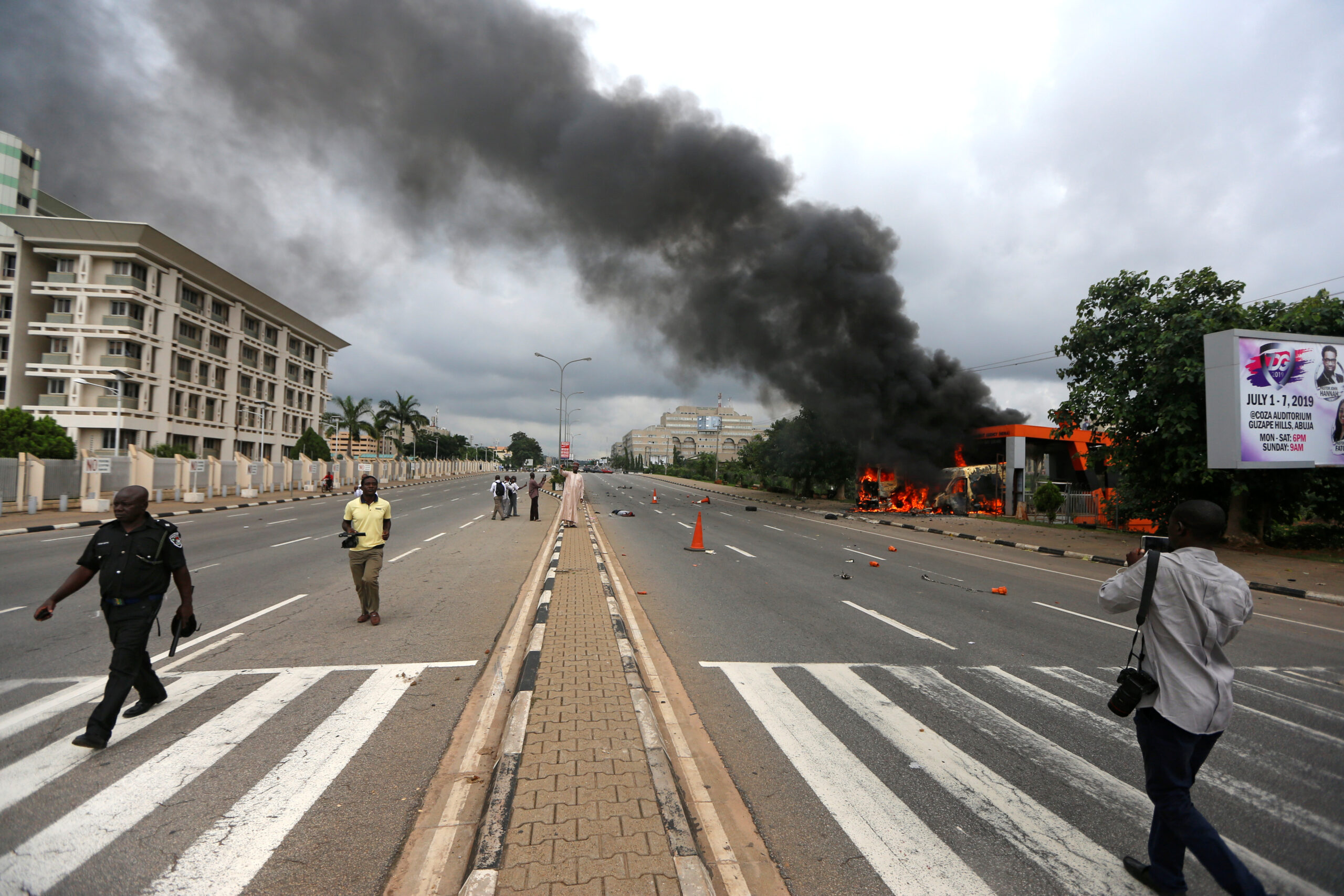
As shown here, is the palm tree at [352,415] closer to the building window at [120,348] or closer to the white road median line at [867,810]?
the building window at [120,348]

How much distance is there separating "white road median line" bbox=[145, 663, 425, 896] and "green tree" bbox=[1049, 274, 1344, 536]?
56.4ft

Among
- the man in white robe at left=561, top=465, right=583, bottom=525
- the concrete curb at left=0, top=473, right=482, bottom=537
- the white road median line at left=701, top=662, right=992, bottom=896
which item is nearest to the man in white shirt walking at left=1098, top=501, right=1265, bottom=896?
the white road median line at left=701, top=662, right=992, bottom=896

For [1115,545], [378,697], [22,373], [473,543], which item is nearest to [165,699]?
[378,697]

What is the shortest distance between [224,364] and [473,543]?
39.3 metres

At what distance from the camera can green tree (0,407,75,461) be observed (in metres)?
24.4

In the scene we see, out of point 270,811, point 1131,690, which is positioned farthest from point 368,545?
point 1131,690

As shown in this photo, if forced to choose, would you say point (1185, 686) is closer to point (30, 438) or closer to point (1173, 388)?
→ point (1173, 388)

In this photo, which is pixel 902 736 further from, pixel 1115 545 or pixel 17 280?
pixel 17 280

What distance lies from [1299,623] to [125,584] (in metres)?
13.0

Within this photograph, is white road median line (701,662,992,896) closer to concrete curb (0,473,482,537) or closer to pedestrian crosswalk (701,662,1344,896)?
pedestrian crosswalk (701,662,1344,896)

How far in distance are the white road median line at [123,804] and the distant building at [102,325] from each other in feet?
123

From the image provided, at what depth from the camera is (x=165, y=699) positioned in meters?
4.51

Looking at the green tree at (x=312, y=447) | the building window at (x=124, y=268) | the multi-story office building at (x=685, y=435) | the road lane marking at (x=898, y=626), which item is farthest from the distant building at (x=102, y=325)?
the multi-story office building at (x=685, y=435)

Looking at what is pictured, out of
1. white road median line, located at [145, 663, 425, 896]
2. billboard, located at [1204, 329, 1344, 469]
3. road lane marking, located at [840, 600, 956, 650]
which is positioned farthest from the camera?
billboard, located at [1204, 329, 1344, 469]
